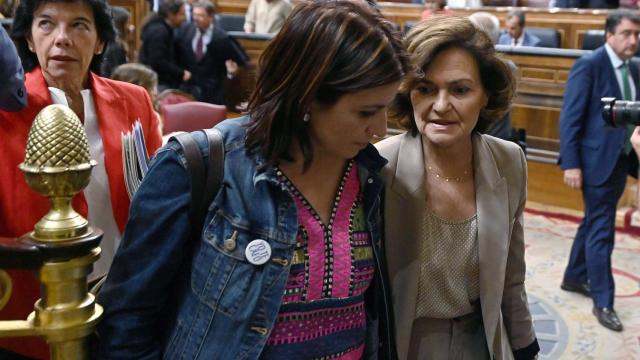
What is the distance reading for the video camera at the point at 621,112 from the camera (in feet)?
7.36

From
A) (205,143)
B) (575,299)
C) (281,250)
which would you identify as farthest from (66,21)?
(575,299)

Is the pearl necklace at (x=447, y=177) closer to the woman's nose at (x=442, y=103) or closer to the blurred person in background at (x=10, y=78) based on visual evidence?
the woman's nose at (x=442, y=103)

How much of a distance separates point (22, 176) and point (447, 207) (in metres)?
0.89

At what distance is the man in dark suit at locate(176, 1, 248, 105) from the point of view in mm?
7031

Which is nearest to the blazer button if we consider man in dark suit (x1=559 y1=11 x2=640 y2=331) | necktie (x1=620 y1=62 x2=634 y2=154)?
man in dark suit (x1=559 y1=11 x2=640 y2=331)

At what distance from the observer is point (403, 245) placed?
4.87ft

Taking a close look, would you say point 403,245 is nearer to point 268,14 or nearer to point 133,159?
point 133,159

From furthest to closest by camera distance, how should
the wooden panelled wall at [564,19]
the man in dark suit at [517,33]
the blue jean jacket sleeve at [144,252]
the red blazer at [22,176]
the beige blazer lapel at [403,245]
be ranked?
the wooden panelled wall at [564,19], the man in dark suit at [517,33], the beige blazer lapel at [403,245], the red blazer at [22,176], the blue jean jacket sleeve at [144,252]

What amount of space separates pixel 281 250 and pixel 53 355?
0.35 metres

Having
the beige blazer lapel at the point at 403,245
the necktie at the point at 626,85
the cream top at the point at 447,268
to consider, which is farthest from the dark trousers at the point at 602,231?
the beige blazer lapel at the point at 403,245

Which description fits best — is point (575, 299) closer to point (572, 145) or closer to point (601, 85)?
point (572, 145)

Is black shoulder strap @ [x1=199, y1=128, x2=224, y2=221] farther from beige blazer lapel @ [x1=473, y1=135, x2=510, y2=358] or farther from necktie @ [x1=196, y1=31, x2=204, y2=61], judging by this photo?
necktie @ [x1=196, y1=31, x2=204, y2=61]

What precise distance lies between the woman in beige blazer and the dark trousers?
2.36 m

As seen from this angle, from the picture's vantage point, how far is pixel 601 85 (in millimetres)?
3771
